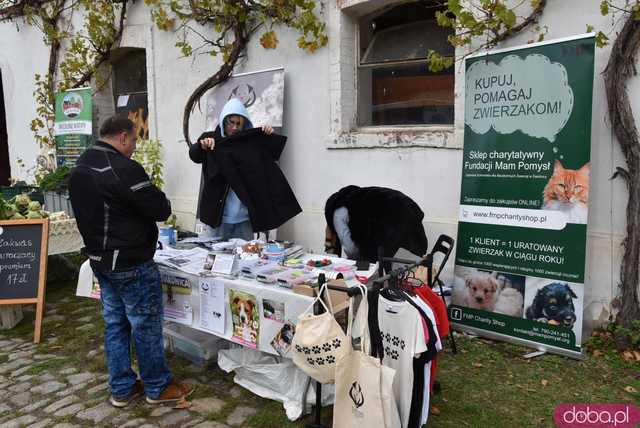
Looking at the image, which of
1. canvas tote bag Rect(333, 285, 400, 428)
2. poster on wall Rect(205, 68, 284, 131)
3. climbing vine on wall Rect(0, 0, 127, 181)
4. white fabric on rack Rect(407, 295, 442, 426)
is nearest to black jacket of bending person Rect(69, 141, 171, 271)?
canvas tote bag Rect(333, 285, 400, 428)

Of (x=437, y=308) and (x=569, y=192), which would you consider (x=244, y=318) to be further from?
(x=569, y=192)

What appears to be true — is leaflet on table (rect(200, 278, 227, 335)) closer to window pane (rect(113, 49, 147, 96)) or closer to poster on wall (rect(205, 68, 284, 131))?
poster on wall (rect(205, 68, 284, 131))

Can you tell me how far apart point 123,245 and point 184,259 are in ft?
2.37

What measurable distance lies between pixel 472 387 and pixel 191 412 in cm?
179

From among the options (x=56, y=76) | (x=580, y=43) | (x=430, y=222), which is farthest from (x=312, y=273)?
(x=56, y=76)

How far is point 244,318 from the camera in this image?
129 inches

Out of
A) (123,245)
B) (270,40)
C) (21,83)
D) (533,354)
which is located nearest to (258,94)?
(270,40)

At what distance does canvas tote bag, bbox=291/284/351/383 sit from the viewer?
256 cm

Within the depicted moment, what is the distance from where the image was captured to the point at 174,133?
7121 mm

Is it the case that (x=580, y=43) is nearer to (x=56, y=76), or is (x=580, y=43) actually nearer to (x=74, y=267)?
(x=74, y=267)

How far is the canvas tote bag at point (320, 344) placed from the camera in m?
2.56

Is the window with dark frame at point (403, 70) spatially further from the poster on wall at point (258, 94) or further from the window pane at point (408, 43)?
the poster on wall at point (258, 94)

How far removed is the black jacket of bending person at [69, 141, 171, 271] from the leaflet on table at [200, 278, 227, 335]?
1.48ft

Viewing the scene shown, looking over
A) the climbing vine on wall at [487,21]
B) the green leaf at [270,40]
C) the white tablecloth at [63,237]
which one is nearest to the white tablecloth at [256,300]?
the white tablecloth at [63,237]
